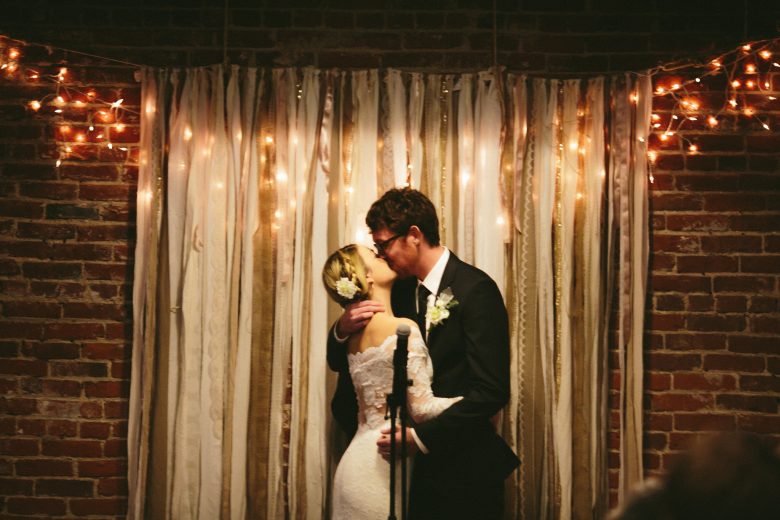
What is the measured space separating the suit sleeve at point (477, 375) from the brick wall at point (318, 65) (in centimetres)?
112

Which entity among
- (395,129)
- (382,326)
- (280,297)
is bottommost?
(382,326)

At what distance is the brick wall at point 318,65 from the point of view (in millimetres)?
3459

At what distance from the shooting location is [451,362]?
9.24 ft

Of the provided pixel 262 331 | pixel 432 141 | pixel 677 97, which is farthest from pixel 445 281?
pixel 677 97

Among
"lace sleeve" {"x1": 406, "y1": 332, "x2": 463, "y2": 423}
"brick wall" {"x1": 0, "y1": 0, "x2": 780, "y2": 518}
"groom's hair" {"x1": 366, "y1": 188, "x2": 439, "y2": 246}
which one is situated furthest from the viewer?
"brick wall" {"x1": 0, "y1": 0, "x2": 780, "y2": 518}

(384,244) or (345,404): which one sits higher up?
(384,244)

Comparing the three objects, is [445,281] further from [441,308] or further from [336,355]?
[336,355]

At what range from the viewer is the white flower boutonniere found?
9.04ft

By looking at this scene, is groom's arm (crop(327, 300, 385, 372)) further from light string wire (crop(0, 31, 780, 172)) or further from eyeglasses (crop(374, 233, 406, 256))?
light string wire (crop(0, 31, 780, 172))

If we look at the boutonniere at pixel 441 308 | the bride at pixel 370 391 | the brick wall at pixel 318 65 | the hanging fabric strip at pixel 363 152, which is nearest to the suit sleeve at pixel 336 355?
the bride at pixel 370 391

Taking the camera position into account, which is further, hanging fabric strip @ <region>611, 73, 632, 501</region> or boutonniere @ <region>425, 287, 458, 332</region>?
hanging fabric strip @ <region>611, 73, 632, 501</region>

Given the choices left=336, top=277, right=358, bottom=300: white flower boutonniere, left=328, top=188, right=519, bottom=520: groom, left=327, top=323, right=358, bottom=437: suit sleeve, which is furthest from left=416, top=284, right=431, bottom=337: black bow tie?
left=327, top=323, right=358, bottom=437: suit sleeve

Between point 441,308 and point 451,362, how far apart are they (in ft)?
0.72

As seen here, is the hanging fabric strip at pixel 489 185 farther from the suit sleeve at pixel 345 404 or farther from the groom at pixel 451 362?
the suit sleeve at pixel 345 404
